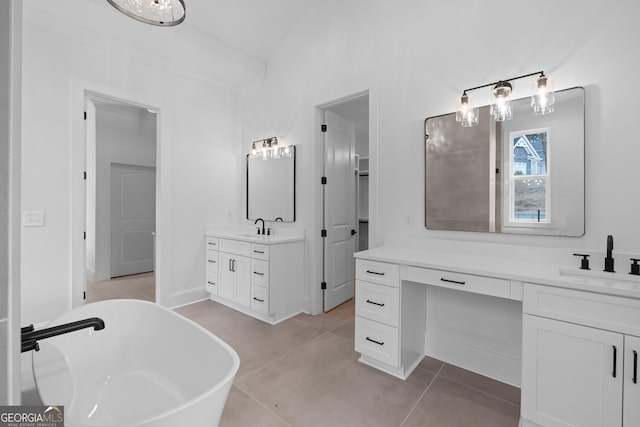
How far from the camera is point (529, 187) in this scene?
1.98m

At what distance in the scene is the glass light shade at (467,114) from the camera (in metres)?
2.16

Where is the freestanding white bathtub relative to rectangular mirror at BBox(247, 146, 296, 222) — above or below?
below

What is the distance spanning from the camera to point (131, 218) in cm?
504

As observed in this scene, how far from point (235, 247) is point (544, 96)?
3.08 metres

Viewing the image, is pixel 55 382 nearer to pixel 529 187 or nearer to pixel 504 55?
pixel 529 187

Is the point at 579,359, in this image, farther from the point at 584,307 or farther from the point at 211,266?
the point at 211,266

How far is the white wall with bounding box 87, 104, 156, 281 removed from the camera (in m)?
4.60

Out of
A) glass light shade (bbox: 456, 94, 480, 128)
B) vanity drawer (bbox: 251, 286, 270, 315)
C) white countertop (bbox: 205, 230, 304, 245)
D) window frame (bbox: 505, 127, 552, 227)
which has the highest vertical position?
glass light shade (bbox: 456, 94, 480, 128)

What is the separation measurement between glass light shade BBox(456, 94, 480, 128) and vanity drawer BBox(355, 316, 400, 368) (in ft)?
5.33

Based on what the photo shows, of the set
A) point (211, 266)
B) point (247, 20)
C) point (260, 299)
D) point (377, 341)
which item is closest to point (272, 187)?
point (211, 266)

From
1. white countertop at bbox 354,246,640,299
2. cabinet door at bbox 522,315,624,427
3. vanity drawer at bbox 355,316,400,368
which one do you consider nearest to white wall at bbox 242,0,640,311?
white countertop at bbox 354,246,640,299

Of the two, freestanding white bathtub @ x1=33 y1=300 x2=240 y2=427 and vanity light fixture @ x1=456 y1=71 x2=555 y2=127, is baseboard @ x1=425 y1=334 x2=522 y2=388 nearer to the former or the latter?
vanity light fixture @ x1=456 y1=71 x2=555 y2=127

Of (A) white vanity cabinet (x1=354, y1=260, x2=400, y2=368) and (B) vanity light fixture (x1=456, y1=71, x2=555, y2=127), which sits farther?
(A) white vanity cabinet (x1=354, y1=260, x2=400, y2=368)

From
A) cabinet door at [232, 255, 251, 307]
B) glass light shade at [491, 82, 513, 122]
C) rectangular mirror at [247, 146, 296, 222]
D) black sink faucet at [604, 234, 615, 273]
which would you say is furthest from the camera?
rectangular mirror at [247, 146, 296, 222]
